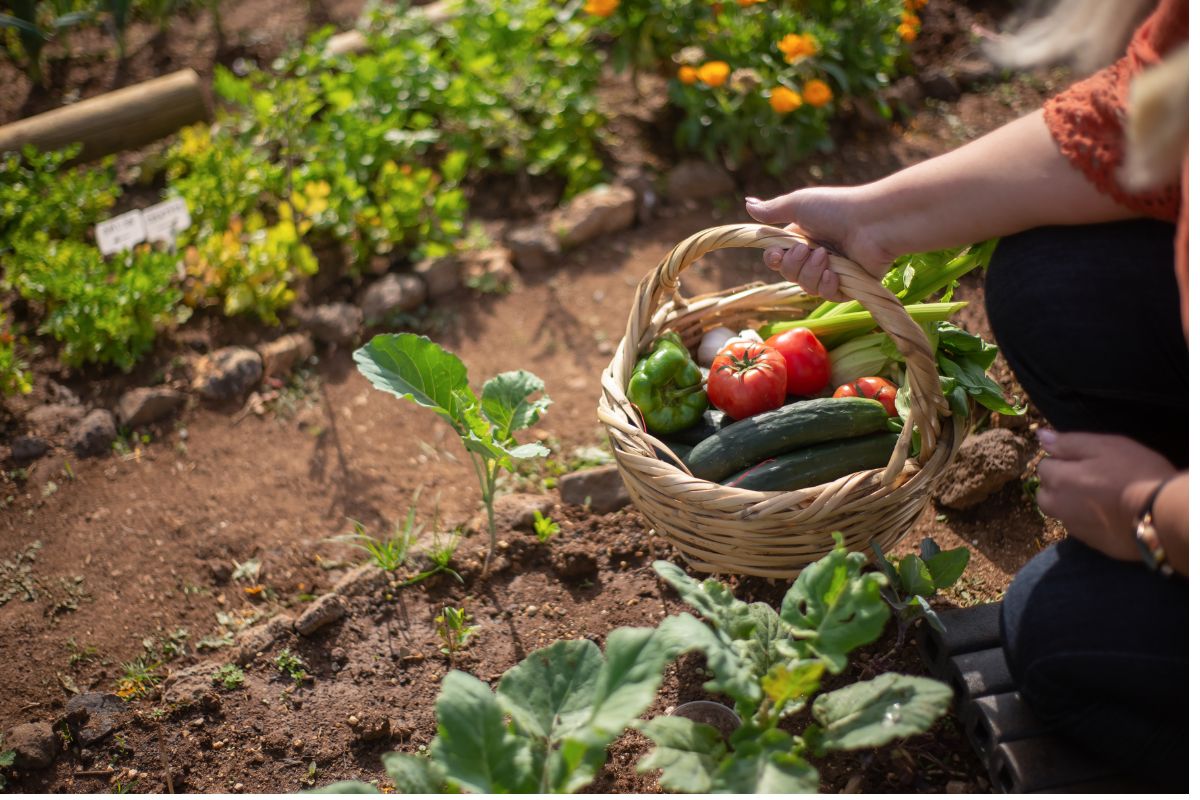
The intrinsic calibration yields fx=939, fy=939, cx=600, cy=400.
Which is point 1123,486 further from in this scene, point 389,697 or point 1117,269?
point 389,697

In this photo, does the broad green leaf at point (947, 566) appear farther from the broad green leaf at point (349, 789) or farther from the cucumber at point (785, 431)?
the broad green leaf at point (349, 789)

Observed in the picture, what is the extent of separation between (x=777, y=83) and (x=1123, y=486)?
2626 millimetres

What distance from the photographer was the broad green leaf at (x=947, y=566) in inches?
79.5

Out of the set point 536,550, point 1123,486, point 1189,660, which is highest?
point 1123,486

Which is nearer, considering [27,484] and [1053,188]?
[1053,188]

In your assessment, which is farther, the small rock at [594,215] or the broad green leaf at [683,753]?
the small rock at [594,215]

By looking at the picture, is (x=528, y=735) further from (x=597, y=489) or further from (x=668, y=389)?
(x=597, y=489)

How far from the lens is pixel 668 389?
7.83 ft

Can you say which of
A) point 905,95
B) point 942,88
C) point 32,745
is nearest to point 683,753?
point 32,745


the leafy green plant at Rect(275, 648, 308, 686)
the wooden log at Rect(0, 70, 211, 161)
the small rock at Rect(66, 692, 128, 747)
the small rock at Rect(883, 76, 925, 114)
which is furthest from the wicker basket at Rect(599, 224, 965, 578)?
the wooden log at Rect(0, 70, 211, 161)

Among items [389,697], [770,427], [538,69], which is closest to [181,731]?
[389,697]

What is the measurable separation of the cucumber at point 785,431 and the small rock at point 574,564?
48 centimetres

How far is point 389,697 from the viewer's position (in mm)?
2297

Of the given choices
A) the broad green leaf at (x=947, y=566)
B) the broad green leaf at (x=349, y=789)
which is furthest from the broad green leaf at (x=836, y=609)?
the broad green leaf at (x=349, y=789)
